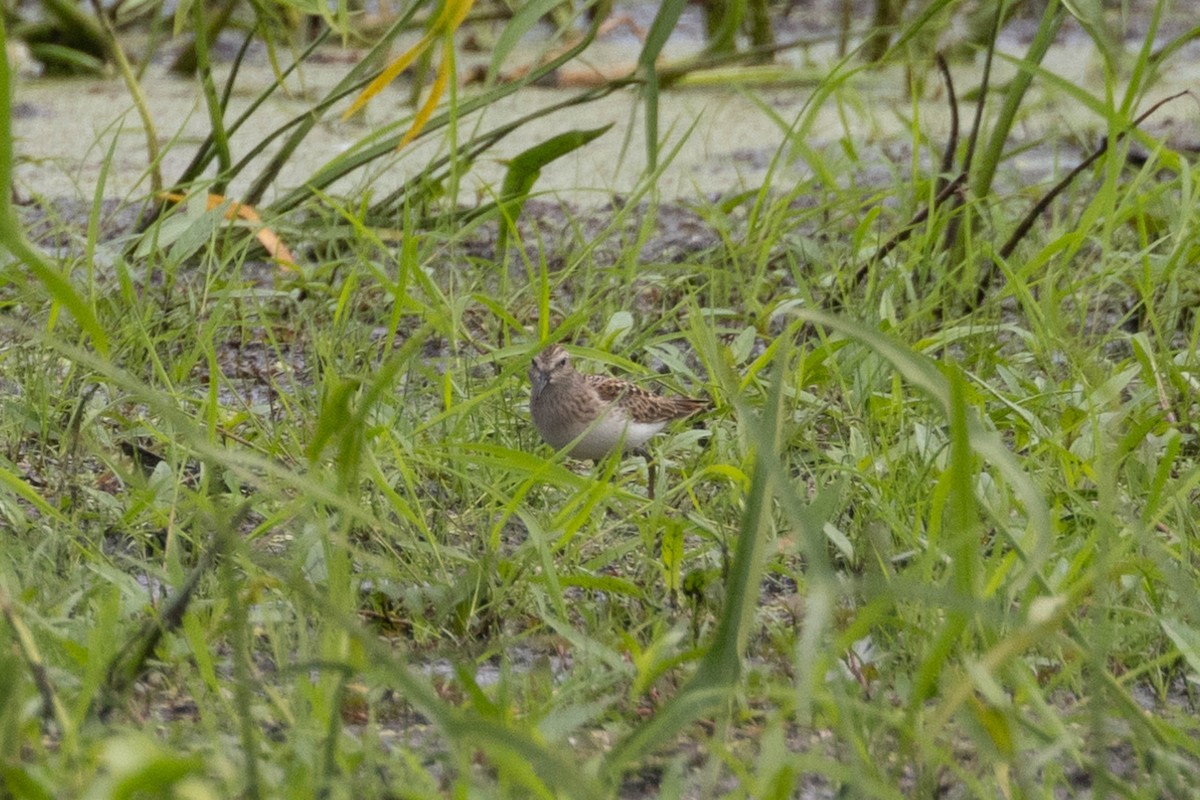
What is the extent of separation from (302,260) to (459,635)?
1831mm

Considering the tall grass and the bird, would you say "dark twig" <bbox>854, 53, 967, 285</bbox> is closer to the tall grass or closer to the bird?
the tall grass

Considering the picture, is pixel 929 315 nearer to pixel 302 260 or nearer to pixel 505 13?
pixel 302 260

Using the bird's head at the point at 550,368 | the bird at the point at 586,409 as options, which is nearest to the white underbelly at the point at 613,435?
the bird at the point at 586,409

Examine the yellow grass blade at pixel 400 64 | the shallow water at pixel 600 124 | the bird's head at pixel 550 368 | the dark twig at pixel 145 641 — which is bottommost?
the shallow water at pixel 600 124

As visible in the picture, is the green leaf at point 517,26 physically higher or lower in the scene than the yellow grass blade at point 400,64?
higher

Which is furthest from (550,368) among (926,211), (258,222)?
(926,211)

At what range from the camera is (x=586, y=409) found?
10.2ft

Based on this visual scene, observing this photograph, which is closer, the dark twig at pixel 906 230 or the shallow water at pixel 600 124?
the dark twig at pixel 906 230

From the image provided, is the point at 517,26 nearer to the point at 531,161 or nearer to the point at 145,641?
the point at 531,161

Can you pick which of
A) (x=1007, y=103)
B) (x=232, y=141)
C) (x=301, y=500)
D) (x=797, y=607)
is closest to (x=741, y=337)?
(x=1007, y=103)

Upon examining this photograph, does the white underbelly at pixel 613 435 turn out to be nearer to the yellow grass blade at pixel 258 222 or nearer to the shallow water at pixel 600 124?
the yellow grass blade at pixel 258 222

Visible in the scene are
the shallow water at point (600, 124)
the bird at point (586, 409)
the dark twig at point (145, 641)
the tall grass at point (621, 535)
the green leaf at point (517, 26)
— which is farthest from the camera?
the shallow water at point (600, 124)

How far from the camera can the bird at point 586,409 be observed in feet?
9.95

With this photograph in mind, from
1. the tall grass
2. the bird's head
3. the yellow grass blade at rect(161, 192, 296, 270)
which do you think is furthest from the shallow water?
the bird's head
